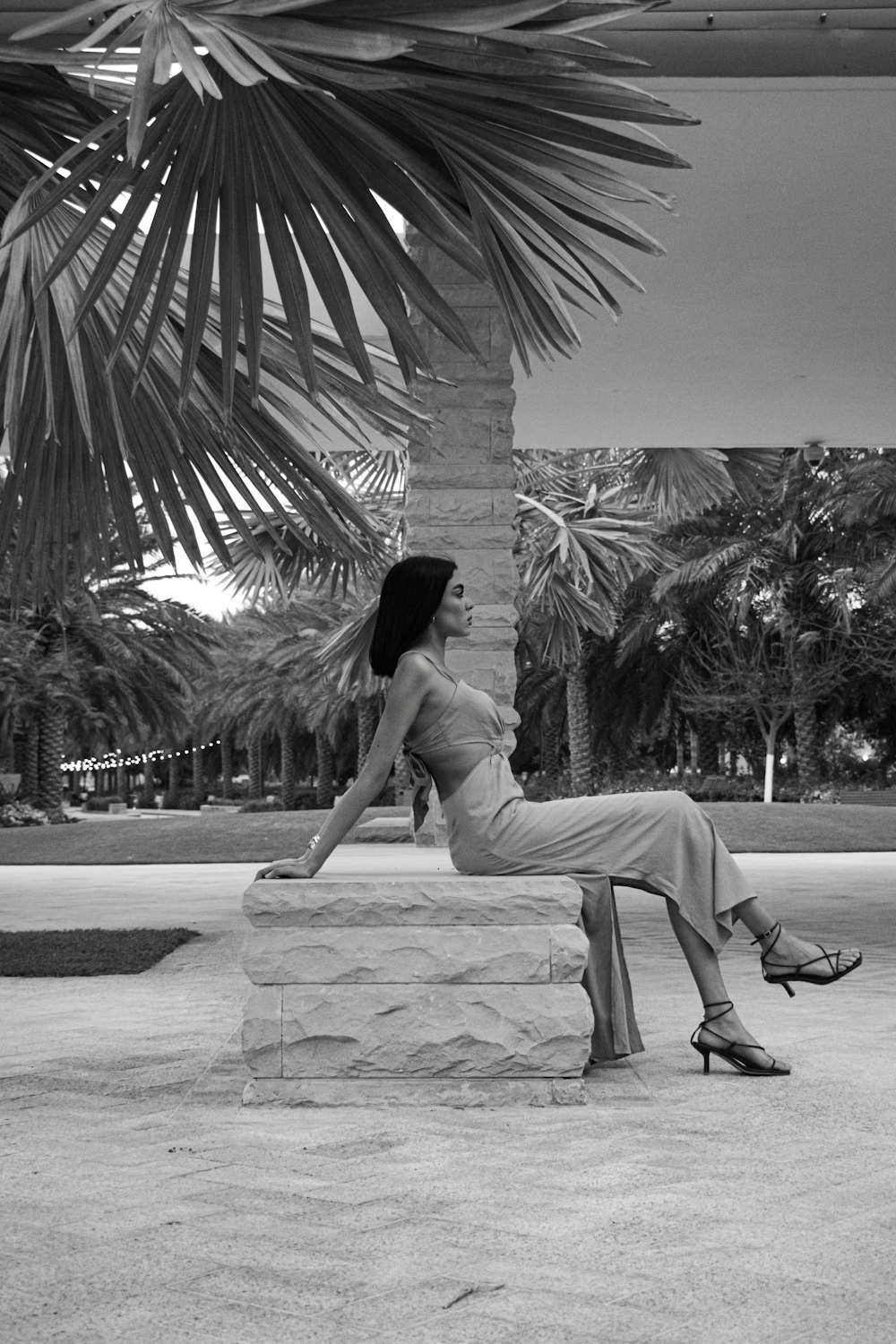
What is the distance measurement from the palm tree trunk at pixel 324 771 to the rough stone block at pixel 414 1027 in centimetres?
3541

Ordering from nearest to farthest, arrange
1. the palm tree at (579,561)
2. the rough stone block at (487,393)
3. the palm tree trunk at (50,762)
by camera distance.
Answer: the rough stone block at (487,393), the palm tree at (579,561), the palm tree trunk at (50,762)

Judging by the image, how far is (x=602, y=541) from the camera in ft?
54.2

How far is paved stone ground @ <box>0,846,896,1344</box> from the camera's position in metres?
2.32

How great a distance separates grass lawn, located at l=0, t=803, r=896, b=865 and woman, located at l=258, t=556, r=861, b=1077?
14243 mm

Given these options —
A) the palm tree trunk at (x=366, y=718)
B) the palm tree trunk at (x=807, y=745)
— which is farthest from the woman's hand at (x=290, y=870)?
the palm tree trunk at (x=366, y=718)

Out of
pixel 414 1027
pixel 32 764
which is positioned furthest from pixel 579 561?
pixel 32 764

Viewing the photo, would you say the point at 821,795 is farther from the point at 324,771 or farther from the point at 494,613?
the point at 494,613

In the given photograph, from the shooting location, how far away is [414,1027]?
13.3 ft


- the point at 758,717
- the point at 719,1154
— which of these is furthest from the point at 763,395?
the point at 758,717

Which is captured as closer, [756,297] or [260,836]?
[756,297]

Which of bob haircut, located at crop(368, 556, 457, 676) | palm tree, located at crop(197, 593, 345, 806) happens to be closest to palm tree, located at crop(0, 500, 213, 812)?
palm tree, located at crop(197, 593, 345, 806)

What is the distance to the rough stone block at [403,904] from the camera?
4.07 m

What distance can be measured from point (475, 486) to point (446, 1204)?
18.3 feet

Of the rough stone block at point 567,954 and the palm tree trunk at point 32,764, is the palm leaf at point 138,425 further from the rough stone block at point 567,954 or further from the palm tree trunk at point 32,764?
the palm tree trunk at point 32,764
